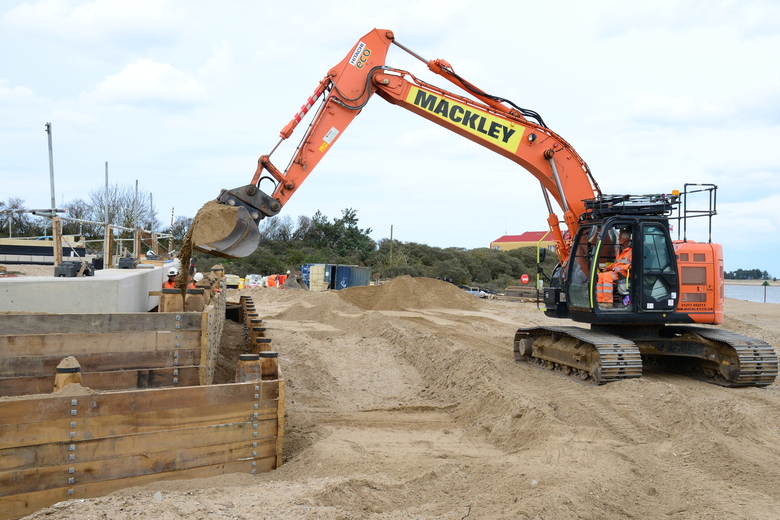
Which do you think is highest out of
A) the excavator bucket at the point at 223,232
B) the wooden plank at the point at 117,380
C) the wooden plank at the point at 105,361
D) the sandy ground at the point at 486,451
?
the excavator bucket at the point at 223,232

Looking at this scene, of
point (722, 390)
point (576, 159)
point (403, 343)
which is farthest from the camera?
point (403, 343)

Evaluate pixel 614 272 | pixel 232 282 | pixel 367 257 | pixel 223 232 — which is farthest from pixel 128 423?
pixel 367 257

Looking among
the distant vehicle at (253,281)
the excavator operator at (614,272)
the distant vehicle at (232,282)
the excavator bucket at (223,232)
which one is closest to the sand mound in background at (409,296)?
the distant vehicle at (232,282)

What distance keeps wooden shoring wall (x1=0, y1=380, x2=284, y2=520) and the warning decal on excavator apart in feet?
20.8

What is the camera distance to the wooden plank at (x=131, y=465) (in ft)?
11.3

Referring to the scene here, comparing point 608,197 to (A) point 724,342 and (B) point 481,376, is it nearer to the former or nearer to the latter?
(A) point 724,342

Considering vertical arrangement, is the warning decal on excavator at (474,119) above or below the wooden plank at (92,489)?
above

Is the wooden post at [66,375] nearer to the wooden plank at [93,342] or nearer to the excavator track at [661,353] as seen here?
the wooden plank at [93,342]

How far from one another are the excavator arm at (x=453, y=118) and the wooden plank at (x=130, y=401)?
17.4ft

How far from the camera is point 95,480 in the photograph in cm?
363

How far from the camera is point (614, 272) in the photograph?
8.24 m

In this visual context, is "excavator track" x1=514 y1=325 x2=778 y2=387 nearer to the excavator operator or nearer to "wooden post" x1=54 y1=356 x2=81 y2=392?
the excavator operator

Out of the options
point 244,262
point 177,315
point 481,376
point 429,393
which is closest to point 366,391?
point 429,393

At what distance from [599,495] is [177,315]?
3.37 m
